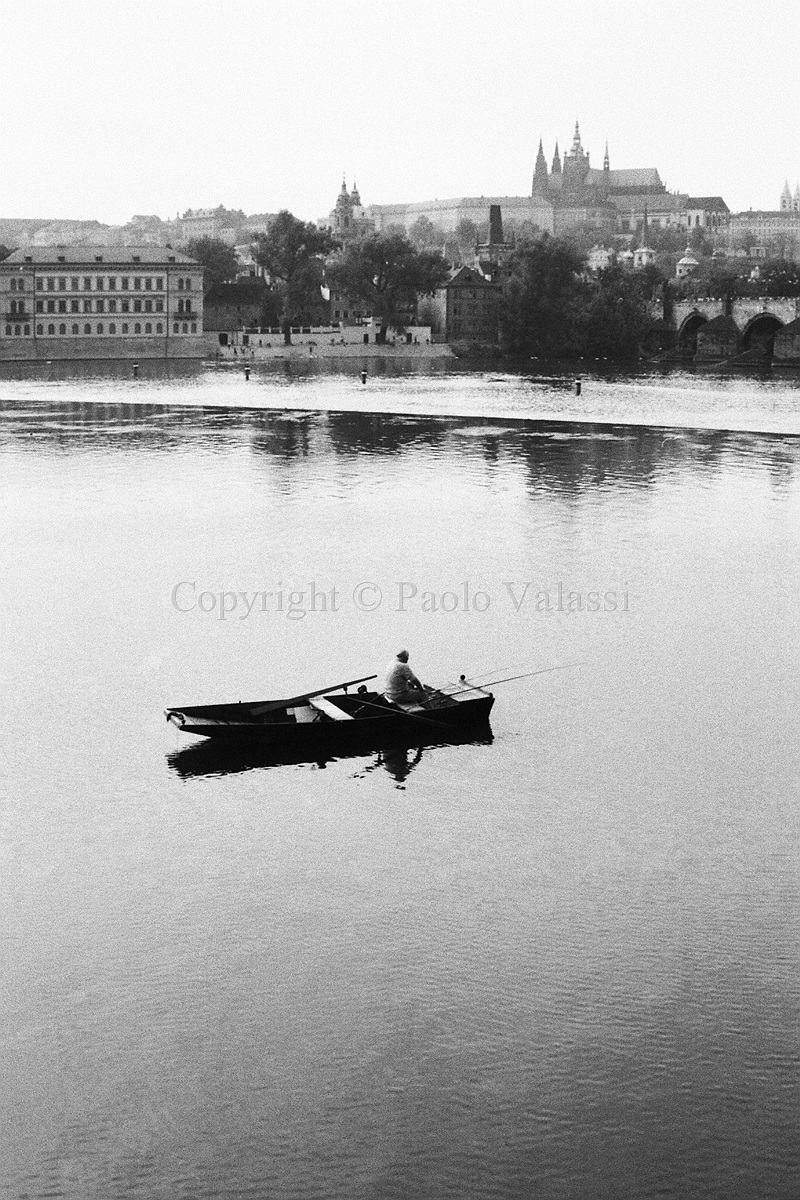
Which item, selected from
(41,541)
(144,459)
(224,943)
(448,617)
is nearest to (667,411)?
(144,459)

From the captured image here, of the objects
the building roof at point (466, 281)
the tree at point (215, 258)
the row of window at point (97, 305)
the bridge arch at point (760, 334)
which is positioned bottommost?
the bridge arch at point (760, 334)

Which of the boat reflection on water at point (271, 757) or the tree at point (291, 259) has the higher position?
the tree at point (291, 259)

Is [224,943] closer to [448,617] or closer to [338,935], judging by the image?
[338,935]

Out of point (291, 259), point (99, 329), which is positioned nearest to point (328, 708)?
point (99, 329)

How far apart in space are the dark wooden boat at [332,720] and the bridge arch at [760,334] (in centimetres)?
13541

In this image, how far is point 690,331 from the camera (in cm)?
16362

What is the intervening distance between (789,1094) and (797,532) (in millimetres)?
30349

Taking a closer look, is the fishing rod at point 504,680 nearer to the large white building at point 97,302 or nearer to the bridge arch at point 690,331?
the large white building at point 97,302

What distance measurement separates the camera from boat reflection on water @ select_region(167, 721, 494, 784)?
77.6 ft

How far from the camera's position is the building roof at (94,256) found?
144 m

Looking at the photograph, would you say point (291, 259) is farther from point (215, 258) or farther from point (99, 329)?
point (99, 329)

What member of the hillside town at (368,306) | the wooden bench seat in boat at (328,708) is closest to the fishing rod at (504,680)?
the wooden bench seat in boat at (328,708)

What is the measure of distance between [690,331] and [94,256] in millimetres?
57266

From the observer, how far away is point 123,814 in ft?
71.6
